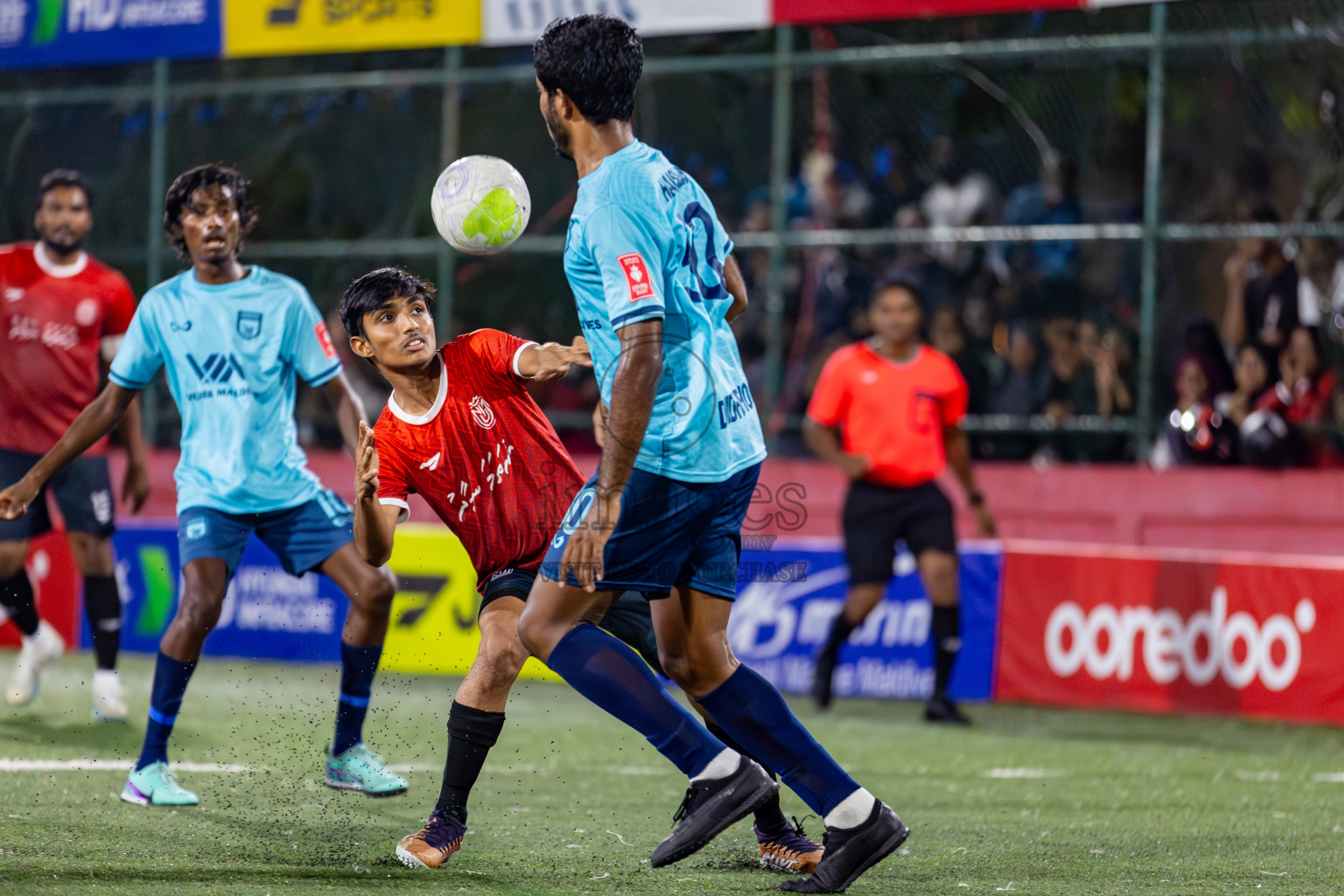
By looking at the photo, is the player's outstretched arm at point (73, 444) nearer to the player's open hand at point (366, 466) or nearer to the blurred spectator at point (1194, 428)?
the player's open hand at point (366, 466)

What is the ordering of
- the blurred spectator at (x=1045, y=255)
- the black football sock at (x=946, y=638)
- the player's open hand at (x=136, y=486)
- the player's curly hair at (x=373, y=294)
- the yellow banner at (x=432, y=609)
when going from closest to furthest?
the player's curly hair at (x=373, y=294), the player's open hand at (x=136, y=486), the black football sock at (x=946, y=638), the yellow banner at (x=432, y=609), the blurred spectator at (x=1045, y=255)

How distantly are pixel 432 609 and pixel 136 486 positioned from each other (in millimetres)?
3520

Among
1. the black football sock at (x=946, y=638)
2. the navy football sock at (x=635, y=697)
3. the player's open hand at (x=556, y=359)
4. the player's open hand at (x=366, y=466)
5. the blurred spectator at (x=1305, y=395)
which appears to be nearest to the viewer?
the navy football sock at (x=635, y=697)

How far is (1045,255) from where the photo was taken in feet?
40.5

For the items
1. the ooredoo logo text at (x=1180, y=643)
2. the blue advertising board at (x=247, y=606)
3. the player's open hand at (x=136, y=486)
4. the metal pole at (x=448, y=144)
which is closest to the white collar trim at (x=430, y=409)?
the player's open hand at (x=136, y=486)

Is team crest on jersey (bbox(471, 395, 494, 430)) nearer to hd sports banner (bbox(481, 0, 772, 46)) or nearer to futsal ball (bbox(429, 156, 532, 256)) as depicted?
futsal ball (bbox(429, 156, 532, 256))

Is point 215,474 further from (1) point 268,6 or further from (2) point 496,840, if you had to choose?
(1) point 268,6

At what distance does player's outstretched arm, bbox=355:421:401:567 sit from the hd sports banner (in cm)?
790

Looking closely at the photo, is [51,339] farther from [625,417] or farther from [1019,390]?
[1019,390]

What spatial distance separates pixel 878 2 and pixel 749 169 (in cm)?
221

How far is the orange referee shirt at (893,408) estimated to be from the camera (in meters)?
9.11

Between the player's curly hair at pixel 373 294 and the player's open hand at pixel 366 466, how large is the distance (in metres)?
0.56

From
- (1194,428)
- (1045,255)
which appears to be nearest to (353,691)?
(1194,428)

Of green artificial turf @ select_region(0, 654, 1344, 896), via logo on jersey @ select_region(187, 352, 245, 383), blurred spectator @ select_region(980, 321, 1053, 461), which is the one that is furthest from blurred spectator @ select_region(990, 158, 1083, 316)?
via logo on jersey @ select_region(187, 352, 245, 383)
